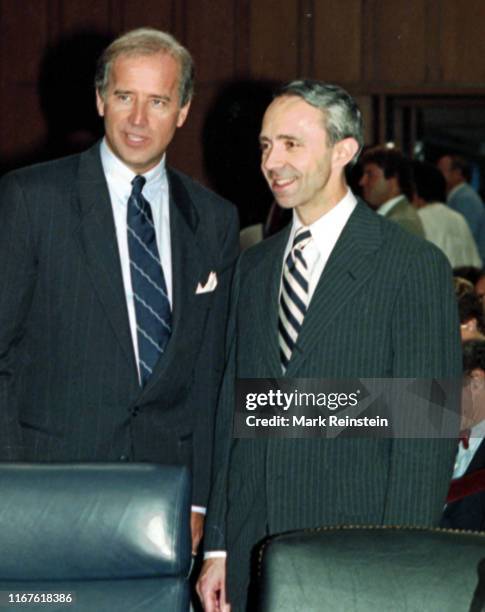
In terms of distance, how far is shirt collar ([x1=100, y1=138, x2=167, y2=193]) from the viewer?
264cm

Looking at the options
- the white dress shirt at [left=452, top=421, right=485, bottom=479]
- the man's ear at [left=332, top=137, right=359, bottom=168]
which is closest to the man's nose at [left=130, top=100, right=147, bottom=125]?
the man's ear at [left=332, top=137, right=359, bottom=168]

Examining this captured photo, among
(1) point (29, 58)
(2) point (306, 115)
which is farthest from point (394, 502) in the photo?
(1) point (29, 58)

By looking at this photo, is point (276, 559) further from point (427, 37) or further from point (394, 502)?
point (427, 37)

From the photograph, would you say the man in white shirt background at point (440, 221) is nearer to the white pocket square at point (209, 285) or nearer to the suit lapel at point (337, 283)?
the white pocket square at point (209, 285)

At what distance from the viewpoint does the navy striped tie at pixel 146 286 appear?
257 cm

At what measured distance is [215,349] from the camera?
8.97 ft

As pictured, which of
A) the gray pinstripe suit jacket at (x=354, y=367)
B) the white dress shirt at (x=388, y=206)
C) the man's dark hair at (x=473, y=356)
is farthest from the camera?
the white dress shirt at (x=388, y=206)

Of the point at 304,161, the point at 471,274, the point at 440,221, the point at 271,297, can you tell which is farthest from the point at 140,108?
the point at 440,221

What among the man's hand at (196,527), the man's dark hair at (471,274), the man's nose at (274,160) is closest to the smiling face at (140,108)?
the man's nose at (274,160)

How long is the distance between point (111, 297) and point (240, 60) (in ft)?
17.3

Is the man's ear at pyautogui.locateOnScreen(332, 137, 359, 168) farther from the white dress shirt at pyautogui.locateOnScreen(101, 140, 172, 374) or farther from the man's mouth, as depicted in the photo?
the white dress shirt at pyautogui.locateOnScreen(101, 140, 172, 374)

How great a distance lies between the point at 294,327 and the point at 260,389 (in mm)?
149

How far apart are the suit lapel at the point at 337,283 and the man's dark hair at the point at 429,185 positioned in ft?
13.3

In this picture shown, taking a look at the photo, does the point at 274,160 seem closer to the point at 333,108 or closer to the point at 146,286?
the point at 333,108
